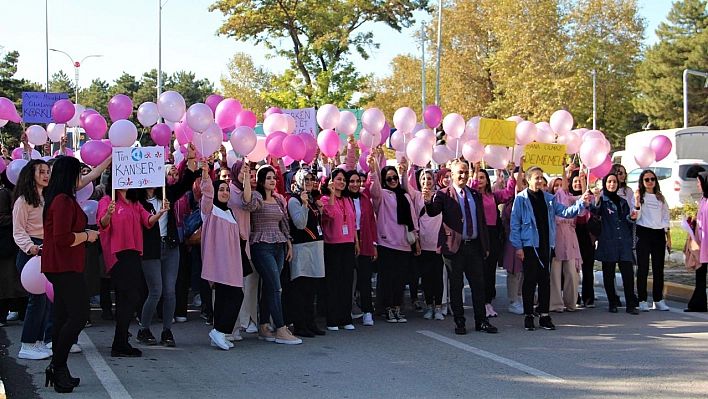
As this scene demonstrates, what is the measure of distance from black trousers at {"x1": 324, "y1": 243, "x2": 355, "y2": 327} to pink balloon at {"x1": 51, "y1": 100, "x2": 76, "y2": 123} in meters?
5.02

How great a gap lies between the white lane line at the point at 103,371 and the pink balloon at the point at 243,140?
9.06ft

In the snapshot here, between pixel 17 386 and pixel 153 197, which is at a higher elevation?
pixel 153 197

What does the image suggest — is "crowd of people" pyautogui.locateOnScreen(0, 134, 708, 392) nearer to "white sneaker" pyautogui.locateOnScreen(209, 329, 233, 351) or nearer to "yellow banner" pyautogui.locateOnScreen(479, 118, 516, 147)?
"white sneaker" pyautogui.locateOnScreen(209, 329, 233, 351)

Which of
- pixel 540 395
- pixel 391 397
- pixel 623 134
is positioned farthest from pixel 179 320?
pixel 623 134

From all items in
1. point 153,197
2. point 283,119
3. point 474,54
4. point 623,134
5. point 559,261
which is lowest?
point 559,261

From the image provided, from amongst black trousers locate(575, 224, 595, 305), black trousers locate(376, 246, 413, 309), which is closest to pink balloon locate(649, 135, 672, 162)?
black trousers locate(575, 224, 595, 305)

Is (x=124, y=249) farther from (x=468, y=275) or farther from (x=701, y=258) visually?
(x=701, y=258)

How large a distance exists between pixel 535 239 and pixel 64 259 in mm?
5225

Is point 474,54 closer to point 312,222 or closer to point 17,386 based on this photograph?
point 312,222

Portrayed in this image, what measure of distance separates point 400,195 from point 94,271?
3744 millimetres

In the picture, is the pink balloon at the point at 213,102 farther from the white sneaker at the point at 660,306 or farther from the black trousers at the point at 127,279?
the white sneaker at the point at 660,306

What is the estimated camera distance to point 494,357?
7840 millimetres

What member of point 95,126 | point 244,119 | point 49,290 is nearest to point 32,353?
point 49,290

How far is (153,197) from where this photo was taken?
884 centimetres
